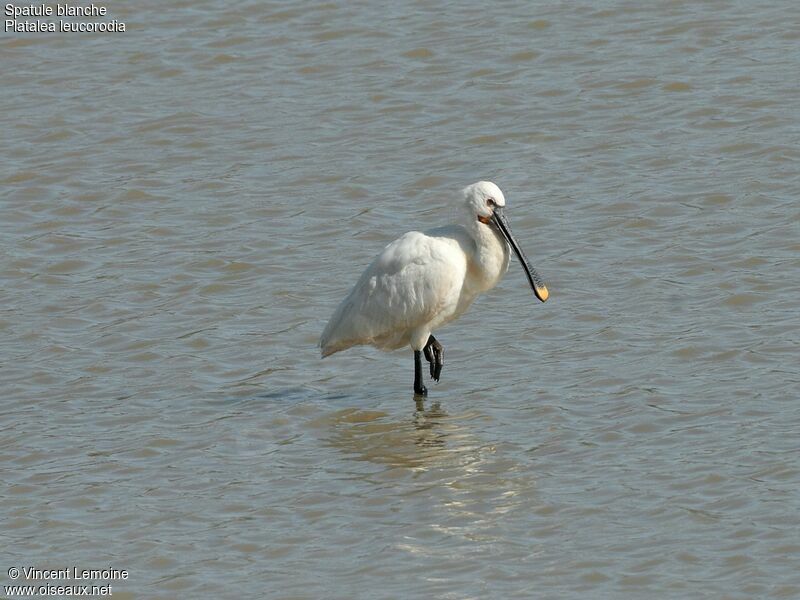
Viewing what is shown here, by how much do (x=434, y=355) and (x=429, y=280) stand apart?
2.00ft

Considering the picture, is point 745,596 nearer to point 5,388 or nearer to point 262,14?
point 5,388

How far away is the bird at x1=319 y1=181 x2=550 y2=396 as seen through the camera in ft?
35.0

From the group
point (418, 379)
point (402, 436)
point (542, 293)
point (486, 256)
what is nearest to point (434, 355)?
point (418, 379)

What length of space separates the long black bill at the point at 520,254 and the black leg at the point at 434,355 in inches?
30.2

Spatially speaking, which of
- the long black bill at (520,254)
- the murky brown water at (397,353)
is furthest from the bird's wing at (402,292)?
the murky brown water at (397,353)

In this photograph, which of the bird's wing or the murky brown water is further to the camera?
the bird's wing

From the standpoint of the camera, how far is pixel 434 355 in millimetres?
10977

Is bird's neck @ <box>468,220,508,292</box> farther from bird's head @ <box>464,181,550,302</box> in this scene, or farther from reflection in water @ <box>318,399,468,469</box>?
reflection in water @ <box>318,399,468,469</box>

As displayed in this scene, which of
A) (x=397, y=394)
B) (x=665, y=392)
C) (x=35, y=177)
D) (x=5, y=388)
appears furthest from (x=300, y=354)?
(x=35, y=177)

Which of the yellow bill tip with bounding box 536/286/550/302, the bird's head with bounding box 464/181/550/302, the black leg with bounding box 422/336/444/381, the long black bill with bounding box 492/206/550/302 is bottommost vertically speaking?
the black leg with bounding box 422/336/444/381

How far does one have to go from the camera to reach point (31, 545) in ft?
27.7

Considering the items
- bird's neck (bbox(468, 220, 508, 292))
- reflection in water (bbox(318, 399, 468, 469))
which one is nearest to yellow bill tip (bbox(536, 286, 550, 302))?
bird's neck (bbox(468, 220, 508, 292))

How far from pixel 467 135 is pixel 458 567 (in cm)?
783

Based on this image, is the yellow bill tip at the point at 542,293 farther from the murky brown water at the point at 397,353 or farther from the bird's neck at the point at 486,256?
the bird's neck at the point at 486,256
